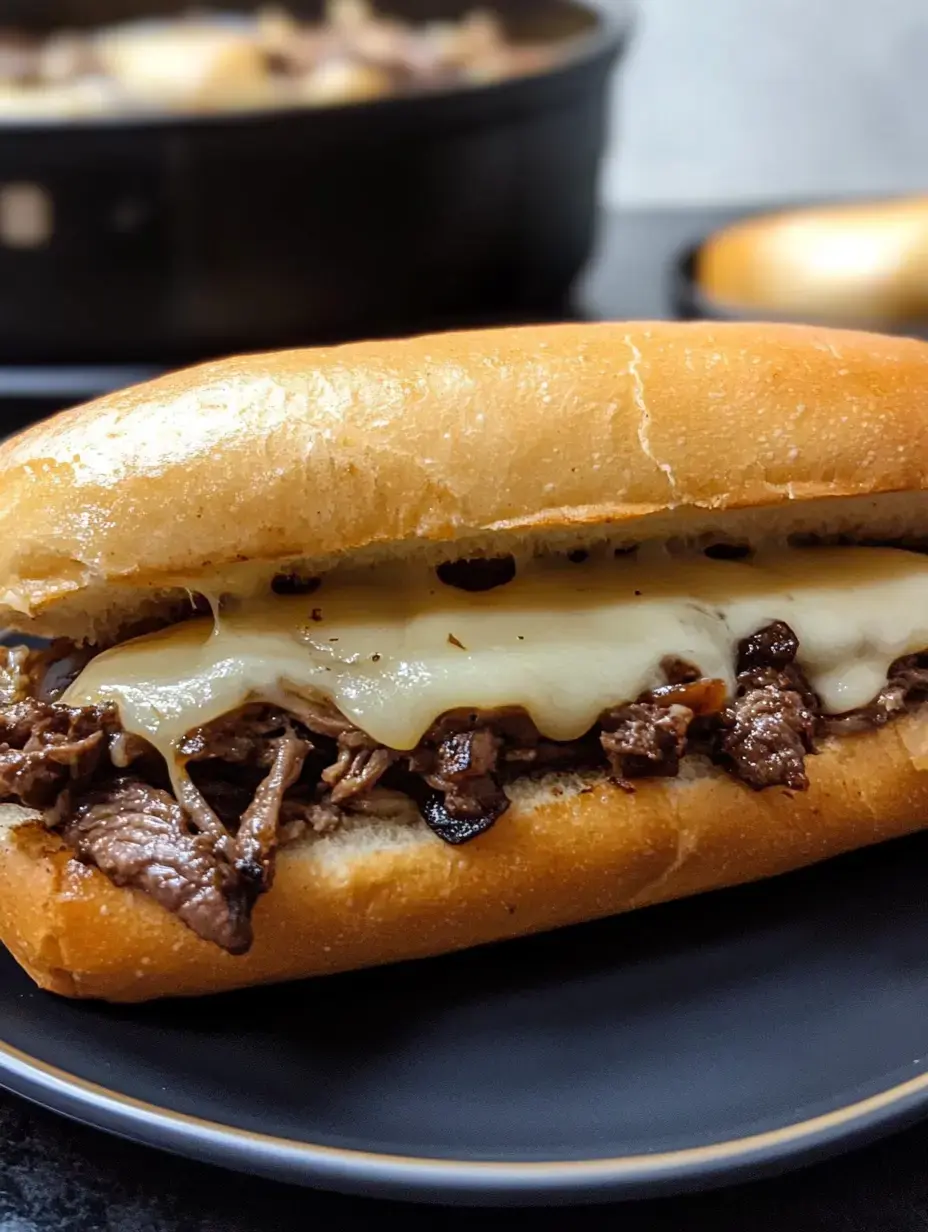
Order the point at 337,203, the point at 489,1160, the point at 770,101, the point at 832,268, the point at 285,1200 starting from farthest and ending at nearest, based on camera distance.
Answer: the point at 770,101, the point at 832,268, the point at 337,203, the point at 285,1200, the point at 489,1160

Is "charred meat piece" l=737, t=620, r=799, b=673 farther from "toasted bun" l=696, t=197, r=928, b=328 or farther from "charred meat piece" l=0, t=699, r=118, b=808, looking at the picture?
"toasted bun" l=696, t=197, r=928, b=328

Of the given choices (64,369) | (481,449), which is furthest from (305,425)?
(64,369)

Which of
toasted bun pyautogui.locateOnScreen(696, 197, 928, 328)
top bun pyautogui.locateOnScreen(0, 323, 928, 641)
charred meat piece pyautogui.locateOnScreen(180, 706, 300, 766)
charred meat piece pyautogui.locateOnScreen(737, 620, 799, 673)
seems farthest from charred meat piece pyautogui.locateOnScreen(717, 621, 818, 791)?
toasted bun pyautogui.locateOnScreen(696, 197, 928, 328)

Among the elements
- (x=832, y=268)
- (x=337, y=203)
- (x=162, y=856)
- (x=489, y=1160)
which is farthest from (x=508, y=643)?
(x=832, y=268)

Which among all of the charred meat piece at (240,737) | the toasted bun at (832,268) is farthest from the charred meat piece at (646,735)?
the toasted bun at (832,268)

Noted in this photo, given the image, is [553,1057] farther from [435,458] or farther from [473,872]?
[435,458]

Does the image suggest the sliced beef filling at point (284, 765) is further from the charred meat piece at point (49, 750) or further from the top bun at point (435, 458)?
the top bun at point (435, 458)
